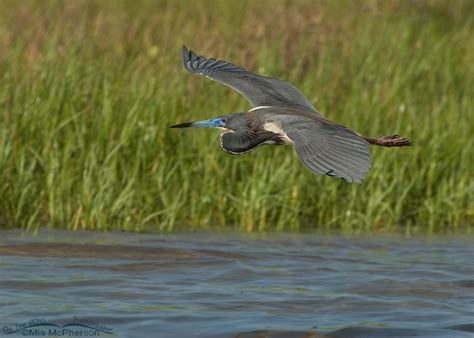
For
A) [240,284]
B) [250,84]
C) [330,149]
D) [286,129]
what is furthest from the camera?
[250,84]

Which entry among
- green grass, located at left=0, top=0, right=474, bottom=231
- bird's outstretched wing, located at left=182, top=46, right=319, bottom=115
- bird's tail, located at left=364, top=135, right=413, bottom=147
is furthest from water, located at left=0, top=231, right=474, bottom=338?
bird's outstretched wing, located at left=182, top=46, right=319, bottom=115

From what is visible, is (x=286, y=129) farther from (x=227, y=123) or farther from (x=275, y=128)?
(x=227, y=123)

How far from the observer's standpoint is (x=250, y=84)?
255 inches

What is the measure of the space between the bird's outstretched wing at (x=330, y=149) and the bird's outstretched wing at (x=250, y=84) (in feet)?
3.37

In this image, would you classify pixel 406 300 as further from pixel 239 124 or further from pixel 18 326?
pixel 18 326

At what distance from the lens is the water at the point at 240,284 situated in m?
5.02

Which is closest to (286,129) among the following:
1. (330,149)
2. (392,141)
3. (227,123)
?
A: (330,149)

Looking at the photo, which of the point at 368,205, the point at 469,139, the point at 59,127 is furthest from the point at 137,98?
the point at 469,139

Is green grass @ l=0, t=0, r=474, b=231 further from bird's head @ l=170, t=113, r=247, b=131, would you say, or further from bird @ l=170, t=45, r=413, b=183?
bird's head @ l=170, t=113, r=247, b=131

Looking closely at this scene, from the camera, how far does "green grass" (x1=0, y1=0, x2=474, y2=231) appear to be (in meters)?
7.21

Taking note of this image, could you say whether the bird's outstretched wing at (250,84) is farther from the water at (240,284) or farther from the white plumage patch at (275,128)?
the water at (240,284)

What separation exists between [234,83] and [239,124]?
0.54 meters

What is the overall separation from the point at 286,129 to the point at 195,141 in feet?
8.03

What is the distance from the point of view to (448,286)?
5.91 m
